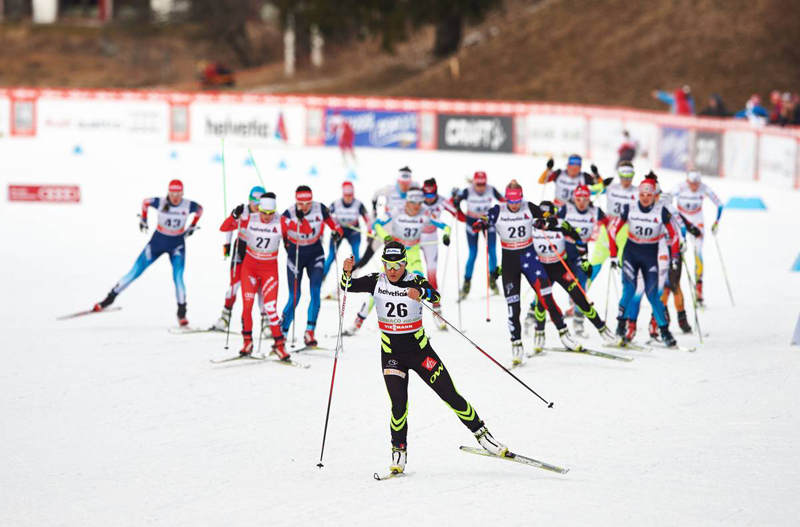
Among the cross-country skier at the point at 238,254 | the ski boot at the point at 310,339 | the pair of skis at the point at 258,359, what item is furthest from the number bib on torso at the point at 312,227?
the pair of skis at the point at 258,359

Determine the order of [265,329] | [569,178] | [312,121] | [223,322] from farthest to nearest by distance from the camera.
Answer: [312,121]
[569,178]
[223,322]
[265,329]

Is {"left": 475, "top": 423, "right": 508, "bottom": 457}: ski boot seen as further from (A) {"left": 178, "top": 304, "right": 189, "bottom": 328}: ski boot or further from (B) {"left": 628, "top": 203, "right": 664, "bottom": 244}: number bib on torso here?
(A) {"left": 178, "top": 304, "right": 189, "bottom": 328}: ski boot

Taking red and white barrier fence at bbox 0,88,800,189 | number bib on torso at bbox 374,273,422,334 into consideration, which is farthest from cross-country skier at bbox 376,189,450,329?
red and white barrier fence at bbox 0,88,800,189

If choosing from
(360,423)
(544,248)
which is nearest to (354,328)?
(544,248)

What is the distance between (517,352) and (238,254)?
379 centimetres

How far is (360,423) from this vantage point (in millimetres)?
12500

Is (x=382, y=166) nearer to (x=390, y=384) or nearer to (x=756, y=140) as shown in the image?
(x=756, y=140)

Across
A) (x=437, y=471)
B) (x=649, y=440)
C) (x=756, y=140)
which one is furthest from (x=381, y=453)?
(x=756, y=140)

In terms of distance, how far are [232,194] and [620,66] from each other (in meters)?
31.4

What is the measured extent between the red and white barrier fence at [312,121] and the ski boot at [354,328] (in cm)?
2498

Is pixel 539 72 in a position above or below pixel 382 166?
above

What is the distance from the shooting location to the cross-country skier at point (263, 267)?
15.1 meters

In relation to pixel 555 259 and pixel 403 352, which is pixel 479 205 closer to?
pixel 555 259

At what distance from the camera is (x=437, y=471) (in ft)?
35.6
